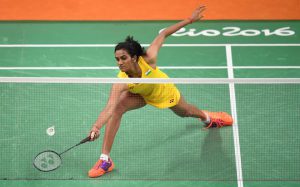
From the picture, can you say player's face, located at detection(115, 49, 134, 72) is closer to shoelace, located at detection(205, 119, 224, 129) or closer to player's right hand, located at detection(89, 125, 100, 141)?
player's right hand, located at detection(89, 125, 100, 141)

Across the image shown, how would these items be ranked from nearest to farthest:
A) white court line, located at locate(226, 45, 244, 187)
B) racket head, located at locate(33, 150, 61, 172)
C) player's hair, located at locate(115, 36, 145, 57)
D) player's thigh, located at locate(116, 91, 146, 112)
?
player's hair, located at locate(115, 36, 145, 57) < racket head, located at locate(33, 150, 61, 172) < player's thigh, located at locate(116, 91, 146, 112) < white court line, located at locate(226, 45, 244, 187)

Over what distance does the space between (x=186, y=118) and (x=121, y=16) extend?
2.72 meters

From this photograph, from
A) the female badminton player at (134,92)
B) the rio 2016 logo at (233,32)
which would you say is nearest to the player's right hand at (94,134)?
the female badminton player at (134,92)

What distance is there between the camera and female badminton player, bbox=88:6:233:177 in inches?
246

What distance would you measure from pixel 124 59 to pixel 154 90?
581 millimetres

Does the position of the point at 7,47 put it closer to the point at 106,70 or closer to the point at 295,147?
the point at 106,70

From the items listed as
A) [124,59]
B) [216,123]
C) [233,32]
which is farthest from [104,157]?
[233,32]

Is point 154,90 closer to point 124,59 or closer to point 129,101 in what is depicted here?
point 129,101

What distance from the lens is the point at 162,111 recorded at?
7.79 metres

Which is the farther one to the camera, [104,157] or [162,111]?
[162,111]

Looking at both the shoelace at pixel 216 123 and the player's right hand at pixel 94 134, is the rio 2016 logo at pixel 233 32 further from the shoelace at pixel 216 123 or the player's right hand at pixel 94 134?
the player's right hand at pixel 94 134

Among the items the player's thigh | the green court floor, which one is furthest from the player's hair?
the green court floor

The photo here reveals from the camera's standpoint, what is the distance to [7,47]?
29.0 ft

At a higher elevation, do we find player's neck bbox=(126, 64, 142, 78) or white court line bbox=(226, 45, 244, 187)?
player's neck bbox=(126, 64, 142, 78)
